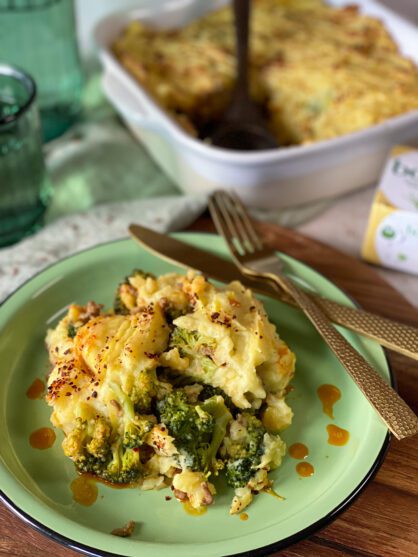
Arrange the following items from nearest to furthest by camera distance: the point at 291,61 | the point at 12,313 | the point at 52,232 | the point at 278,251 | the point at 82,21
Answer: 1. the point at 12,313
2. the point at 278,251
3. the point at 52,232
4. the point at 291,61
5. the point at 82,21

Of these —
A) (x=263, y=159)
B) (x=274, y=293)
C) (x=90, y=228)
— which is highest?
(x=263, y=159)

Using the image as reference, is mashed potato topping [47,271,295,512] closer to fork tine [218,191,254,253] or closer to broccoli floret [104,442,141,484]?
broccoli floret [104,442,141,484]

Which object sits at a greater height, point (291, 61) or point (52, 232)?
point (291, 61)

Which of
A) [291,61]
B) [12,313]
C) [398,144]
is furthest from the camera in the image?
[291,61]

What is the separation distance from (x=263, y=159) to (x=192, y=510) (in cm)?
129

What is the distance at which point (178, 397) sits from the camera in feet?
5.38

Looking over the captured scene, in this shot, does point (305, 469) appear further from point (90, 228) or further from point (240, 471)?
point (90, 228)

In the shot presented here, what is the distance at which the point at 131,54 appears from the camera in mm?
3061

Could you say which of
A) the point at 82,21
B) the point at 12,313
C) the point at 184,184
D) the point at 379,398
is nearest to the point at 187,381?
the point at 379,398

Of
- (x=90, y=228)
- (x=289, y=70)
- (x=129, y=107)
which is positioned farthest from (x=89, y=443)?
(x=289, y=70)

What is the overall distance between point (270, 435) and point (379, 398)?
0.27 metres

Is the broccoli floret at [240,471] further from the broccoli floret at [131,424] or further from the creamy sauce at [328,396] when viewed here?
the creamy sauce at [328,396]

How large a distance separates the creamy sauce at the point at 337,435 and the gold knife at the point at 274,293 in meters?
0.26

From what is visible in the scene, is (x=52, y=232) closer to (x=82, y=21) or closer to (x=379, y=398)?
(x=379, y=398)
